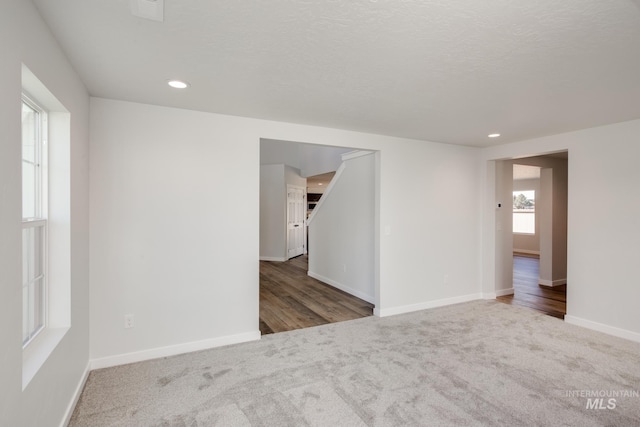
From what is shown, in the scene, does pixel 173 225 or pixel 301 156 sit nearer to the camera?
pixel 173 225

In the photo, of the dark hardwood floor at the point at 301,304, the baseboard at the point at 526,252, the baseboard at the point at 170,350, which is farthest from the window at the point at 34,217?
the baseboard at the point at 526,252

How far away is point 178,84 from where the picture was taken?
2.36 metres

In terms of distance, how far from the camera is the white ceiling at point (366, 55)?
1.48 meters

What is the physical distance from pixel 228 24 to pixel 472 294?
15.4 ft

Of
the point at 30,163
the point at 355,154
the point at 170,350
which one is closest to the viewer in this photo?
the point at 30,163

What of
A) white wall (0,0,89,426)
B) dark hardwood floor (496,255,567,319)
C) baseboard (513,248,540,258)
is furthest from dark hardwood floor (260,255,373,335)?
baseboard (513,248,540,258)

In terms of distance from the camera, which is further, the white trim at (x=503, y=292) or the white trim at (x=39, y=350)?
the white trim at (x=503, y=292)

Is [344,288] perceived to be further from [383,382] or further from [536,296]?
[536,296]

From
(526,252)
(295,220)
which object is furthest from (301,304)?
(526,252)

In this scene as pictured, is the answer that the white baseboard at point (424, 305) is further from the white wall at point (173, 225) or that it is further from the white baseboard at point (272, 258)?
the white baseboard at point (272, 258)

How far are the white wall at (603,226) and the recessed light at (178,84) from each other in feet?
13.8

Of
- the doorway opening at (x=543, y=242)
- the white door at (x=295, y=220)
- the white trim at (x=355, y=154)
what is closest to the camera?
the white trim at (x=355, y=154)

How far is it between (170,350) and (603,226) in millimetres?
4711

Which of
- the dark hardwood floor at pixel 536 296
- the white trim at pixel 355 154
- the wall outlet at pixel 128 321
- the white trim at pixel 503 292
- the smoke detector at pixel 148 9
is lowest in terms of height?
the dark hardwood floor at pixel 536 296
